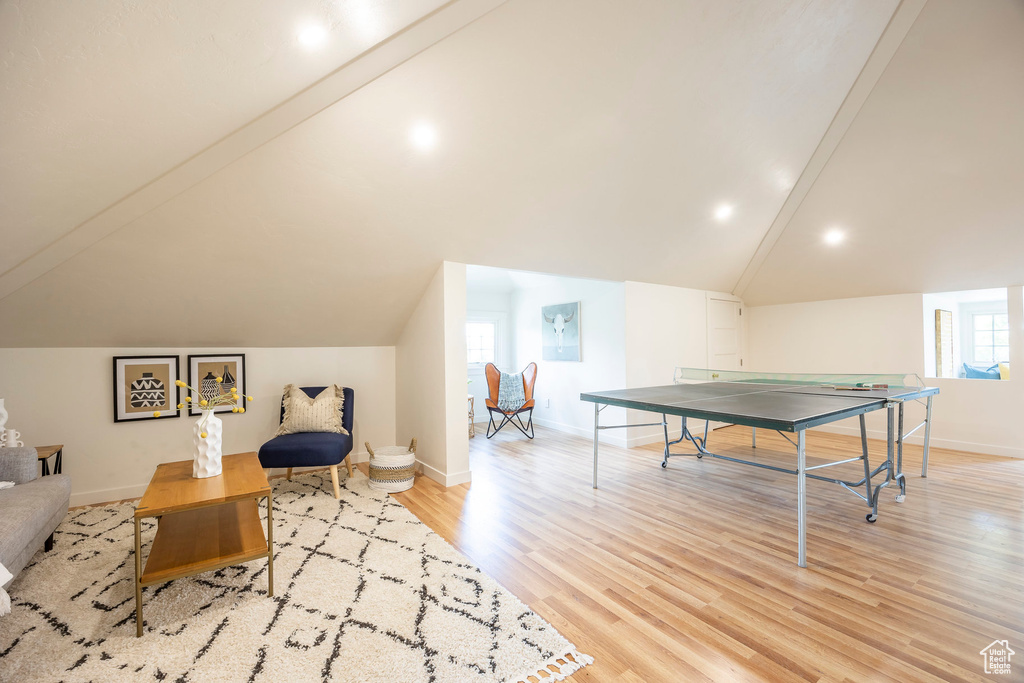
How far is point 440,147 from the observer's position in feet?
8.86

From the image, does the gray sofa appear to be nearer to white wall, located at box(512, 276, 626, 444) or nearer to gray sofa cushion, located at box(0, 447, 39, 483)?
gray sofa cushion, located at box(0, 447, 39, 483)

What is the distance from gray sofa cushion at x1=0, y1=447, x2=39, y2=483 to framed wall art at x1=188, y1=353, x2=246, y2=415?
1155 millimetres

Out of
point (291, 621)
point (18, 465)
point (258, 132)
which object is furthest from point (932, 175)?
point (18, 465)

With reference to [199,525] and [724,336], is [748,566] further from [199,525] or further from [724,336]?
[724,336]

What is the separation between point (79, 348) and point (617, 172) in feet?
14.3

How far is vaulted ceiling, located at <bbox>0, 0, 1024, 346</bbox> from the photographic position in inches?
65.1

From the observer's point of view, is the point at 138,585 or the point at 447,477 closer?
the point at 138,585

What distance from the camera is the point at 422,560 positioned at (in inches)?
94.0

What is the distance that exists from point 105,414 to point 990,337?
366 inches

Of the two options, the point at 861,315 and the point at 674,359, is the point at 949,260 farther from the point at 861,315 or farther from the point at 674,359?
the point at 674,359

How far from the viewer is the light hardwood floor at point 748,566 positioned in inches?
64.6

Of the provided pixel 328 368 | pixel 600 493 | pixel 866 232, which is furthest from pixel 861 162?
pixel 328 368

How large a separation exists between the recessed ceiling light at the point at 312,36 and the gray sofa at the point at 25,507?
2.33 m

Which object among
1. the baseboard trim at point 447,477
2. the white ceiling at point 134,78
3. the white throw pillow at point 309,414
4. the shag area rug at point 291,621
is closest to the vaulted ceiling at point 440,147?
the white ceiling at point 134,78
